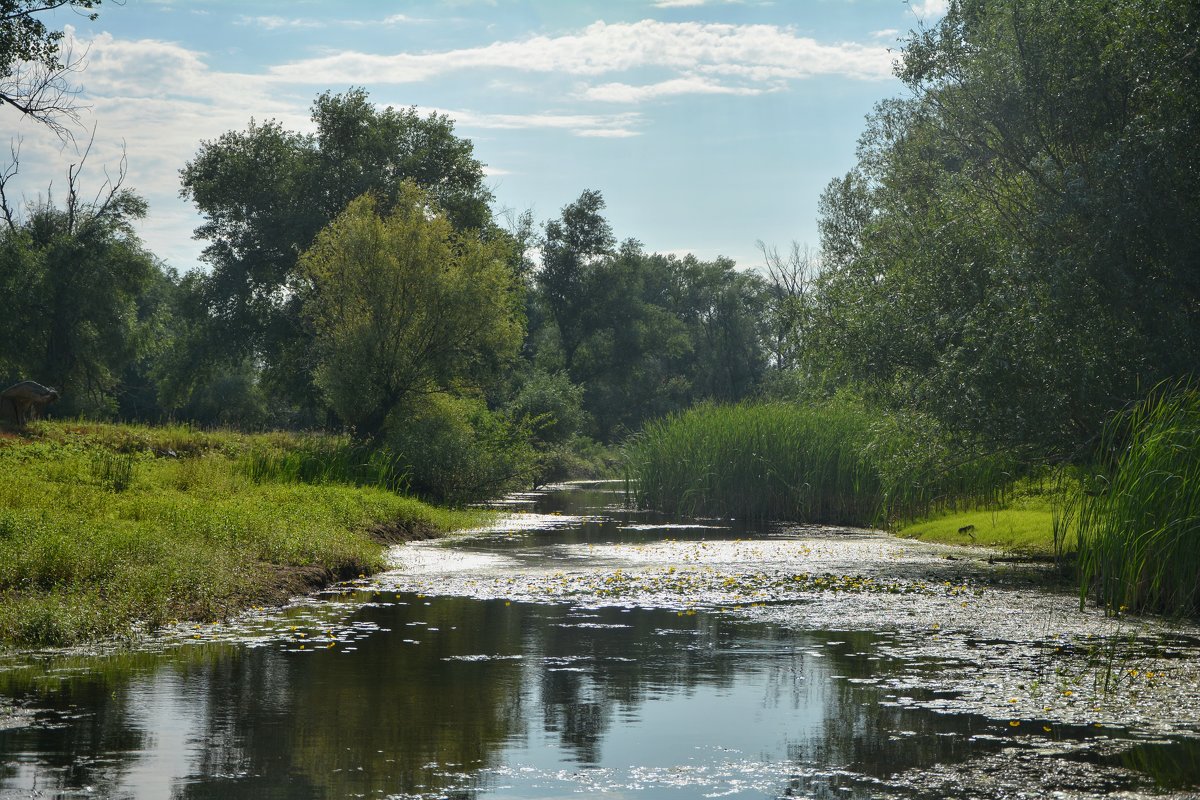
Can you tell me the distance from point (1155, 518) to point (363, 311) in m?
26.2

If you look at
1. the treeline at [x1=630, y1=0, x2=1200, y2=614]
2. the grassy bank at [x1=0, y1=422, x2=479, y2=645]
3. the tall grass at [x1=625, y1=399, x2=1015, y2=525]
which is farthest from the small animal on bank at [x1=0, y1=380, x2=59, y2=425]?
the treeline at [x1=630, y1=0, x2=1200, y2=614]

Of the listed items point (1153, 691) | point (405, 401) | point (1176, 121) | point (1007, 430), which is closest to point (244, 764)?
point (1153, 691)

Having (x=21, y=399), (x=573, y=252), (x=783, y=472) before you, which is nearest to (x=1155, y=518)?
(x=783, y=472)

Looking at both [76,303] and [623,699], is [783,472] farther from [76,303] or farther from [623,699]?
[76,303]

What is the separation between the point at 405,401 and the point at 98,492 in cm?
1669

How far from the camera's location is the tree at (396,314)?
35750 millimetres

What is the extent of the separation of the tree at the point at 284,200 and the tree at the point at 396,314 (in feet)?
43.4

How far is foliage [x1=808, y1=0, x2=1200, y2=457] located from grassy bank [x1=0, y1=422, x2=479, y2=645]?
35.1 feet

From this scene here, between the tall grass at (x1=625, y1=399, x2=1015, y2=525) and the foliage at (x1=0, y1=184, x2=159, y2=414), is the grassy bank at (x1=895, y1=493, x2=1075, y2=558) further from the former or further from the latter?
the foliage at (x1=0, y1=184, x2=159, y2=414)

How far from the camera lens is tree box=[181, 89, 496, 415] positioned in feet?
165

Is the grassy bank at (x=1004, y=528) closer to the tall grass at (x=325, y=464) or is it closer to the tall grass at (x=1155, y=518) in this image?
the tall grass at (x=1155, y=518)

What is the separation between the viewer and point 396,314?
35.9 meters

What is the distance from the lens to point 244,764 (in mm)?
8453

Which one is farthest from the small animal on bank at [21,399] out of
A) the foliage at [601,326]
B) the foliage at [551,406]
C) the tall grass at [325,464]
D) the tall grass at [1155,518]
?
the foliage at [601,326]
